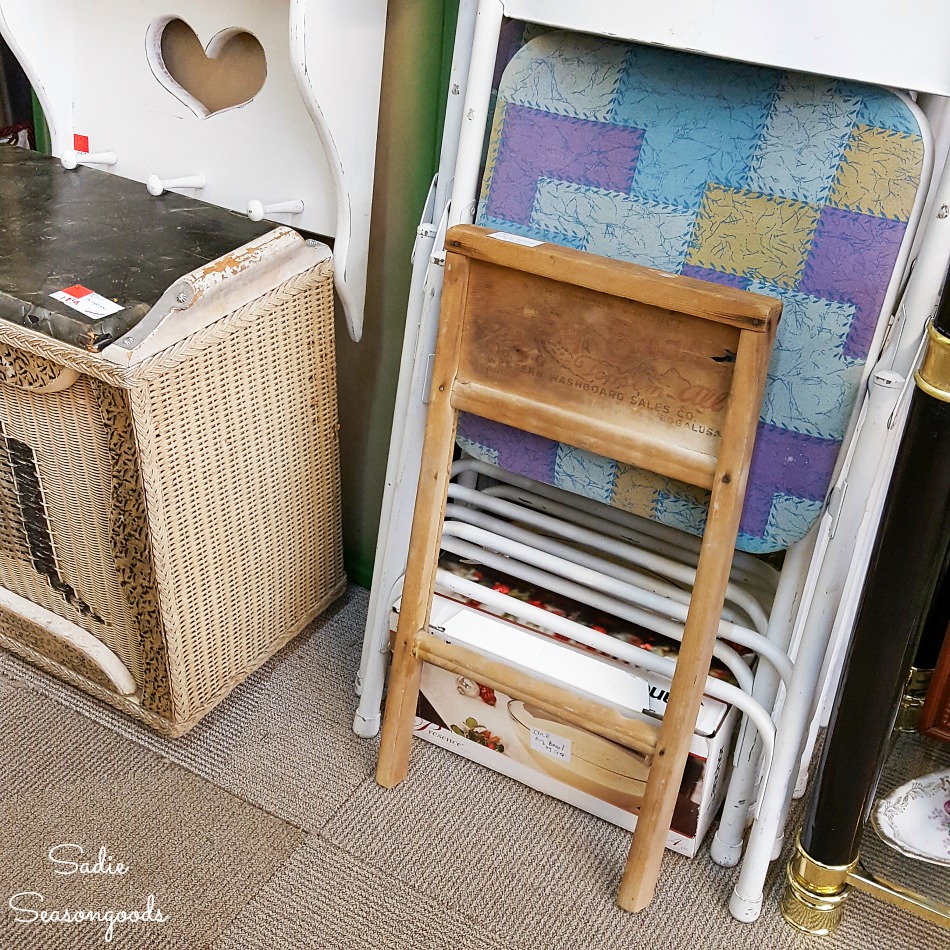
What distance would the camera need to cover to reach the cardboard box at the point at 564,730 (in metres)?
1.29

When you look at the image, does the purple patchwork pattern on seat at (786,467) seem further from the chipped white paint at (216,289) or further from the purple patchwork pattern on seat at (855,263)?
the chipped white paint at (216,289)

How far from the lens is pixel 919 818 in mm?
1271

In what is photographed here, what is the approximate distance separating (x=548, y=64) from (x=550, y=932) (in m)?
1.03

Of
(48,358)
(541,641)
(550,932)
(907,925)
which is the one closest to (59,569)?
(48,358)

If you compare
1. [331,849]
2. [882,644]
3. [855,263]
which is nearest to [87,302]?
[331,849]

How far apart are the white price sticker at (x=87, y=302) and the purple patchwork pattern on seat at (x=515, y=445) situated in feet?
1.47

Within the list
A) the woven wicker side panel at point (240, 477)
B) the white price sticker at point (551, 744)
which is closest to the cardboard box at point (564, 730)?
the white price sticker at point (551, 744)

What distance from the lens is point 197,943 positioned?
1.22 metres

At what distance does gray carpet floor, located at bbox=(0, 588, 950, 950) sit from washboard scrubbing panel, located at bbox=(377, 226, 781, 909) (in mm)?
103

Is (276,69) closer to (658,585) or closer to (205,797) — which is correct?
(658,585)

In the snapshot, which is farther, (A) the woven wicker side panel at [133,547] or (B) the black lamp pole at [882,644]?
(A) the woven wicker side panel at [133,547]

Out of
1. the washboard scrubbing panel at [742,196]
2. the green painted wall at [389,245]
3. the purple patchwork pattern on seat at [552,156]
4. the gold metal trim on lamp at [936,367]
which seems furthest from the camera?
the green painted wall at [389,245]

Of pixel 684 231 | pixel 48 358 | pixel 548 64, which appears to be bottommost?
pixel 48 358

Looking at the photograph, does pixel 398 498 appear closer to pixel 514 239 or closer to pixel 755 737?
pixel 514 239
